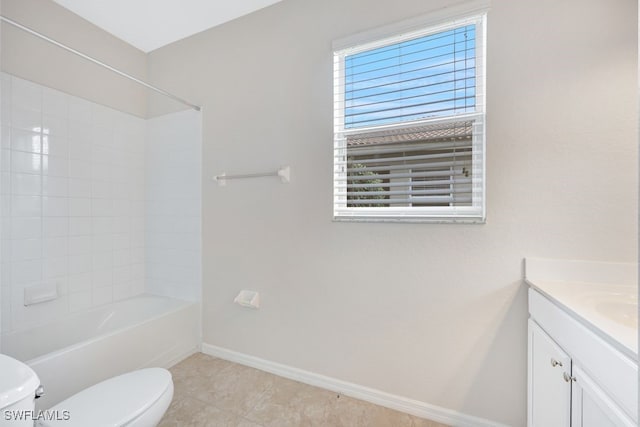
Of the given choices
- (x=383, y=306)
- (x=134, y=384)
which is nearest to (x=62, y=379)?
(x=134, y=384)

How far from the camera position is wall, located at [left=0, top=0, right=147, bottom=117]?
169cm

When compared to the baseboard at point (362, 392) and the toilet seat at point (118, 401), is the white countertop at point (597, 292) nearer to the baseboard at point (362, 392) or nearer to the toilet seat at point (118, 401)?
the baseboard at point (362, 392)

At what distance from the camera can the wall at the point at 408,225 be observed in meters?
1.21

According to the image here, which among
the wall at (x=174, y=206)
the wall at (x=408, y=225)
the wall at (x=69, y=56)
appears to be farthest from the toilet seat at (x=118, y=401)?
the wall at (x=69, y=56)

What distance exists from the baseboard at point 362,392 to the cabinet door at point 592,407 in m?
0.64

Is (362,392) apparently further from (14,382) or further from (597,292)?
(14,382)

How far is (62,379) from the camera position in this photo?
140cm

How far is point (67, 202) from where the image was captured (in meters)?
1.92

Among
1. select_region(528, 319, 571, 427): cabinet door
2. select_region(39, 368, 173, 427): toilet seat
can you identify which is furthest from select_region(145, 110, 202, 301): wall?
select_region(528, 319, 571, 427): cabinet door

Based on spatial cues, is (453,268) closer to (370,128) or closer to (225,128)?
(370,128)

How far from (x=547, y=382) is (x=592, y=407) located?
294 mm

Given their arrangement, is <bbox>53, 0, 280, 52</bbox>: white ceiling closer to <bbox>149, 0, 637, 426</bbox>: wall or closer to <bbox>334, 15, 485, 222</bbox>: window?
<bbox>149, 0, 637, 426</bbox>: wall

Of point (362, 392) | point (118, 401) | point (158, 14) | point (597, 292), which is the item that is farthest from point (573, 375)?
point (158, 14)

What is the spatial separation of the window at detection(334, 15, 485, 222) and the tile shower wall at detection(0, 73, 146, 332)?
187cm
